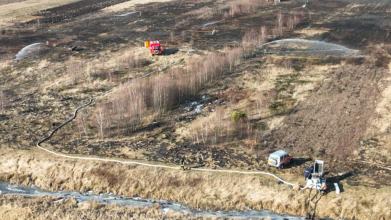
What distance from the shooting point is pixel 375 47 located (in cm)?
5122

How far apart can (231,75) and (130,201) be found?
2103 cm

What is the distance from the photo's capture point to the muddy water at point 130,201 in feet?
82.7

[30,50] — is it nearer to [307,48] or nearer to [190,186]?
[307,48]

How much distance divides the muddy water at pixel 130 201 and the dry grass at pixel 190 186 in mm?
348

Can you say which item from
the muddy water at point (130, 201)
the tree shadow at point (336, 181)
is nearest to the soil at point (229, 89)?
the tree shadow at point (336, 181)

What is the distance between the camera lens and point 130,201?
27016 mm

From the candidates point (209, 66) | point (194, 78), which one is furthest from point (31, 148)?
point (209, 66)

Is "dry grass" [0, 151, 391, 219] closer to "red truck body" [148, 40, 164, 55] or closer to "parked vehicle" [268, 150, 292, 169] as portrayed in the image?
"parked vehicle" [268, 150, 292, 169]

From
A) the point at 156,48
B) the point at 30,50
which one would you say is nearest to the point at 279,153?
the point at 156,48

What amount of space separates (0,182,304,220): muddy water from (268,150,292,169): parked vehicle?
3.59 m

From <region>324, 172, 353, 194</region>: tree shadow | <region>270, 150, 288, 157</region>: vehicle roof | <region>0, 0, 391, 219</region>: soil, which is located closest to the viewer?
<region>324, 172, 353, 194</region>: tree shadow

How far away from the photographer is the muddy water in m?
25.2

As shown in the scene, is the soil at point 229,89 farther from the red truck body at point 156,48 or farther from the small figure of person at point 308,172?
the red truck body at point 156,48

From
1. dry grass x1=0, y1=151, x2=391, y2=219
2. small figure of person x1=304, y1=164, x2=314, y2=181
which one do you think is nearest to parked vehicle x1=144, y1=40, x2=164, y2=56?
dry grass x1=0, y1=151, x2=391, y2=219
